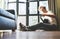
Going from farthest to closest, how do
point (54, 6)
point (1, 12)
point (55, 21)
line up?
point (54, 6), point (55, 21), point (1, 12)

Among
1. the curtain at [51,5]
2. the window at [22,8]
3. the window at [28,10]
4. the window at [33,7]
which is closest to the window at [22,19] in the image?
the window at [28,10]

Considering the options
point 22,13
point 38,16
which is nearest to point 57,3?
point 38,16

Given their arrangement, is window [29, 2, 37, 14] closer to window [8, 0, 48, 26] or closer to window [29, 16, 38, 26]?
window [8, 0, 48, 26]

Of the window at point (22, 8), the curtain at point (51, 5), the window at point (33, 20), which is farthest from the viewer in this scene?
the window at point (22, 8)

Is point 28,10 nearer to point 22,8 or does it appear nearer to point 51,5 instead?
point 22,8

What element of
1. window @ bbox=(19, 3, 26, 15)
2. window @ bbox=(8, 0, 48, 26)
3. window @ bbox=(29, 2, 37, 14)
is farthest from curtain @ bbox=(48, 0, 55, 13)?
window @ bbox=(19, 3, 26, 15)

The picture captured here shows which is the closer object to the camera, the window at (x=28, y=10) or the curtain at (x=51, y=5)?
the curtain at (x=51, y=5)

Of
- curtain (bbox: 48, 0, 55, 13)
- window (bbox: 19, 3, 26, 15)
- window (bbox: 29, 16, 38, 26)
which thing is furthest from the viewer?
window (bbox: 19, 3, 26, 15)

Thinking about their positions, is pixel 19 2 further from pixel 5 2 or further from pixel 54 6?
pixel 54 6

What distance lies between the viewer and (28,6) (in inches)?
188

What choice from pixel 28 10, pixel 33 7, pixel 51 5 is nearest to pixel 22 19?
pixel 28 10

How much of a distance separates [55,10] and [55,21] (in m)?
0.64

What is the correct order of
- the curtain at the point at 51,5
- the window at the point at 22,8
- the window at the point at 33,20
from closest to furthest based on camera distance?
1. the curtain at the point at 51,5
2. the window at the point at 33,20
3. the window at the point at 22,8

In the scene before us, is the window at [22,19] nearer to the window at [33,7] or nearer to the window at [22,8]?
the window at [22,8]
